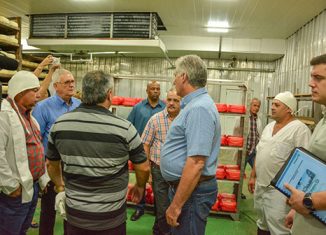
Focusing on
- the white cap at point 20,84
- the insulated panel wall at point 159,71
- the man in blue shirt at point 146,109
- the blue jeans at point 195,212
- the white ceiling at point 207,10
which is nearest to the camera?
the blue jeans at point 195,212

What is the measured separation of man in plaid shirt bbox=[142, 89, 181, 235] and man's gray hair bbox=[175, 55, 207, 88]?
1.19 metres

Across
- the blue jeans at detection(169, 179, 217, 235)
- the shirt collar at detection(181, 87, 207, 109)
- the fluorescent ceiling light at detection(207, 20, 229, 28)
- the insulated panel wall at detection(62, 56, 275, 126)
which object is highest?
the fluorescent ceiling light at detection(207, 20, 229, 28)

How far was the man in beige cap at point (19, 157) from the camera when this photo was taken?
Answer: 2.02 metres

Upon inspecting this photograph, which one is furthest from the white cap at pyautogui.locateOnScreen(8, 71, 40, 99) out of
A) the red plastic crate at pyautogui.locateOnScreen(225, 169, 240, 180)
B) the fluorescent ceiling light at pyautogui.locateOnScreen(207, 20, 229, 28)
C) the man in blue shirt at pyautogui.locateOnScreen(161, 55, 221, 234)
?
the fluorescent ceiling light at pyautogui.locateOnScreen(207, 20, 229, 28)

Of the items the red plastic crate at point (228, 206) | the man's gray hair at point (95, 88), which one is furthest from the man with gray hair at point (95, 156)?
the red plastic crate at point (228, 206)

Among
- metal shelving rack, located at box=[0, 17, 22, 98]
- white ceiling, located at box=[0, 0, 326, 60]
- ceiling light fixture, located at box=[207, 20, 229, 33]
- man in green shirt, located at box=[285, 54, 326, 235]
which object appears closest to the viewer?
man in green shirt, located at box=[285, 54, 326, 235]

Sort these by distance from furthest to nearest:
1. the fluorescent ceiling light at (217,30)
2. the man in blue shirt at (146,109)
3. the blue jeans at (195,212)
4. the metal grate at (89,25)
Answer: the fluorescent ceiling light at (217,30)
the metal grate at (89,25)
the man in blue shirt at (146,109)
the blue jeans at (195,212)

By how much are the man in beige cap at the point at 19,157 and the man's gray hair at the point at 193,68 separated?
124 cm

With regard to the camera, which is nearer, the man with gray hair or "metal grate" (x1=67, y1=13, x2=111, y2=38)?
the man with gray hair

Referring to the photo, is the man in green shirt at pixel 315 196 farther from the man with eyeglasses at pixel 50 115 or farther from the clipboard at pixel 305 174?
the man with eyeglasses at pixel 50 115

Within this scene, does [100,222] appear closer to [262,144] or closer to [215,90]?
[262,144]

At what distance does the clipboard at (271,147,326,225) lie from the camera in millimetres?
1459

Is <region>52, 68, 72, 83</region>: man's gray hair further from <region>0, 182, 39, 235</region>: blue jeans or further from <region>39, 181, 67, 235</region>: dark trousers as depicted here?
<region>0, 182, 39, 235</region>: blue jeans

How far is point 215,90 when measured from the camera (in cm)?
863
